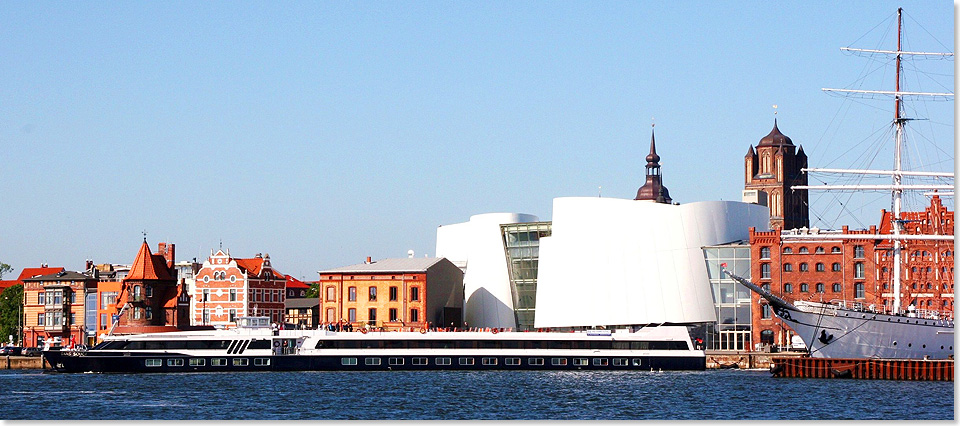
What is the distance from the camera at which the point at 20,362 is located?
369 feet

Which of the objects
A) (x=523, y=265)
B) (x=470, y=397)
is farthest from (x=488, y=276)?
(x=470, y=397)

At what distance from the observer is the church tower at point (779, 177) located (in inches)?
7653

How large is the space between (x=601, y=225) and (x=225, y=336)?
31.6 metres

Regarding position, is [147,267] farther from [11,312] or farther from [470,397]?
[470,397]

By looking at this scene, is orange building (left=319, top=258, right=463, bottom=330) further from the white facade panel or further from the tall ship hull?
the tall ship hull

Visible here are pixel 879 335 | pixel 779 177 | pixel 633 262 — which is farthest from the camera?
pixel 779 177

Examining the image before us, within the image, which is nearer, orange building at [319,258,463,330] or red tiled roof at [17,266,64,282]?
orange building at [319,258,463,330]

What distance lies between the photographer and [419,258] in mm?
129250

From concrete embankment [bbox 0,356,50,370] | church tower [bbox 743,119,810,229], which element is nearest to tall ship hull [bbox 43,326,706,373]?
concrete embankment [bbox 0,356,50,370]

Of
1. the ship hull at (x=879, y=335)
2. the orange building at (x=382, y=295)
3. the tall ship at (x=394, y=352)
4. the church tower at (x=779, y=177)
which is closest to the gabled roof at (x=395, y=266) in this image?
the orange building at (x=382, y=295)

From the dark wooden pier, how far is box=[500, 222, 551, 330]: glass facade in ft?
135

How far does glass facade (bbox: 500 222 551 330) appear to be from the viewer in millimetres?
125500

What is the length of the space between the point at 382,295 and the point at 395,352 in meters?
27.9

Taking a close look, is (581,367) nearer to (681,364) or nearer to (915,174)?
(681,364)
